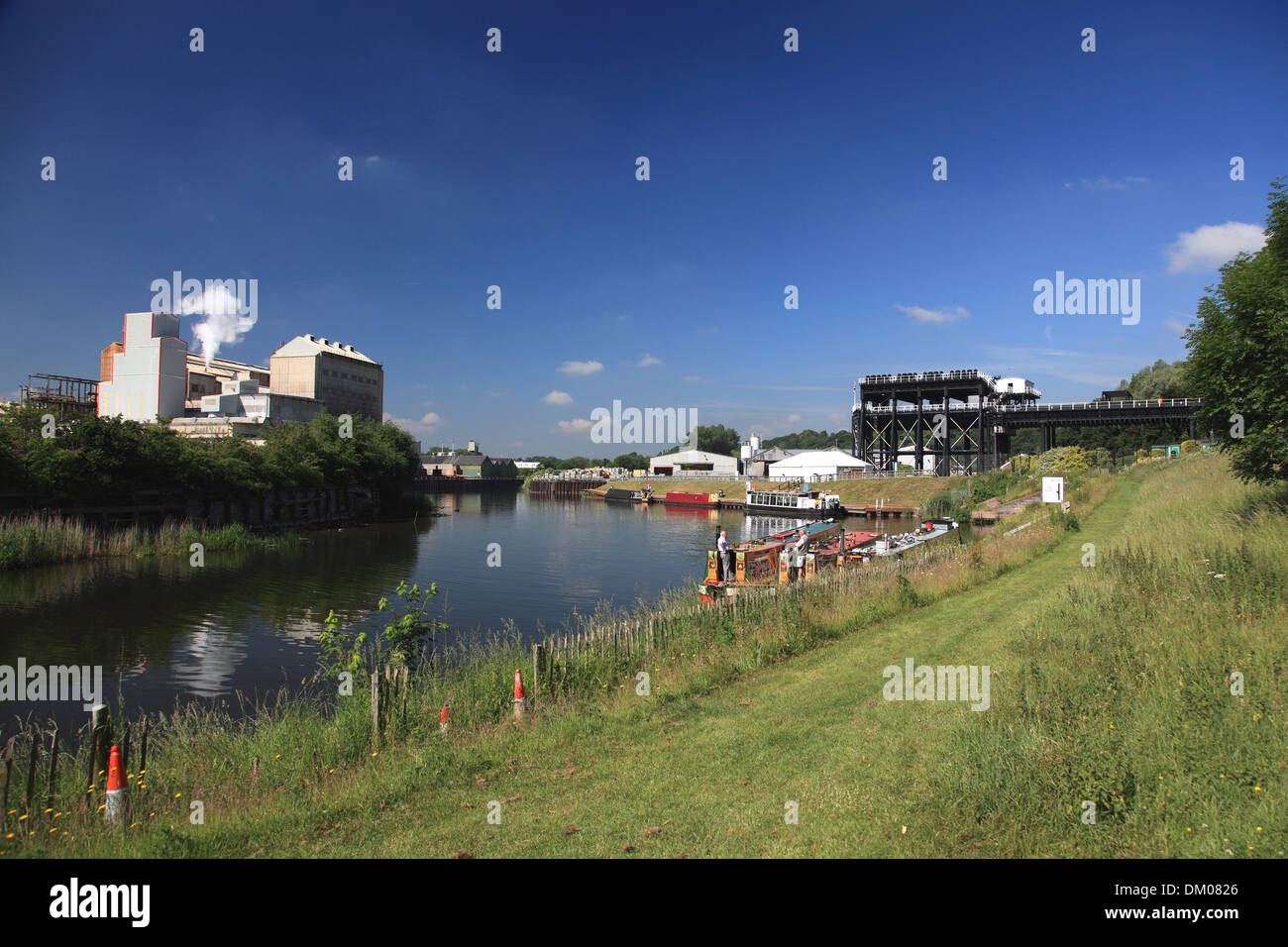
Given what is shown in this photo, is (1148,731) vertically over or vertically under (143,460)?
under

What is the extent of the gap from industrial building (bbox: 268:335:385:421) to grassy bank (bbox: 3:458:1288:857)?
83092 millimetres

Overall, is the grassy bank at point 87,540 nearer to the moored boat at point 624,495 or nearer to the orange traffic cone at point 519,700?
the orange traffic cone at point 519,700

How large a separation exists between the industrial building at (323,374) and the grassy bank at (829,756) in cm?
8309

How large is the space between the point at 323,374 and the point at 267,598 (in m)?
72.2

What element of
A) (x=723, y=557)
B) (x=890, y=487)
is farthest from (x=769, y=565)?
(x=890, y=487)

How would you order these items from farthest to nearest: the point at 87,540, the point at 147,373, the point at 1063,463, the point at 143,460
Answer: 1. the point at 147,373
2. the point at 1063,463
3. the point at 143,460
4. the point at 87,540

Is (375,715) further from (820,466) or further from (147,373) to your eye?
(820,466)

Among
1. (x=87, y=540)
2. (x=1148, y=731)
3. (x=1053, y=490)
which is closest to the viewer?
(x=1148, y=731)

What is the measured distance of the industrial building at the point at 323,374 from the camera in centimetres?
8962

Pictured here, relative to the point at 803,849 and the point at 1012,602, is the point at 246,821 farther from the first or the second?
the point at 1012,602

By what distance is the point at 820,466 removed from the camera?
96688mm

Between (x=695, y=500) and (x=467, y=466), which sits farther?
(x=467, y=466)

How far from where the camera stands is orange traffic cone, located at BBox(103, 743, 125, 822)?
714 cm

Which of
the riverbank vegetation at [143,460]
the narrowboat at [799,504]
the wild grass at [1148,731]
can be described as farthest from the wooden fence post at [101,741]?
the narrowboat at [799,504]
